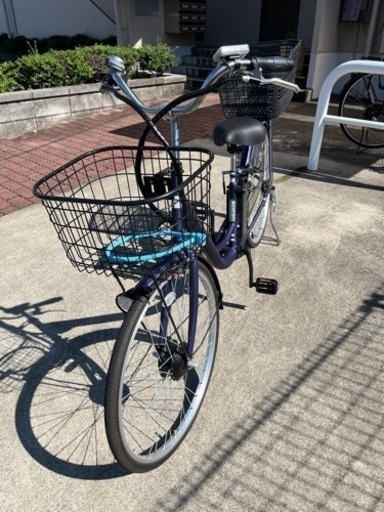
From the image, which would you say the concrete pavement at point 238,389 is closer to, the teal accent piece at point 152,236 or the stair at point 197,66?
the teal accent piece at point 152,236

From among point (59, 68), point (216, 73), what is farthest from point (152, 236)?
point (59, 68)

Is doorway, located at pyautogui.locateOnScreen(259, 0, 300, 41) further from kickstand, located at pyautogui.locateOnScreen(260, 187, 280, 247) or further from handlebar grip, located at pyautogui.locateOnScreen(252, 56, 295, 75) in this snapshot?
handlebar grip, located at pyautogui.locateOnScreen(252, 56, 295, 75)

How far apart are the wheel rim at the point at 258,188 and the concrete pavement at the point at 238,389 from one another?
16 cm

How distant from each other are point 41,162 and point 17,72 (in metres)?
2.46

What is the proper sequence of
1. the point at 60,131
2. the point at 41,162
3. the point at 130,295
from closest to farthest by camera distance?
the point at 130,295 < the point at 41,162 < the point at 60,131

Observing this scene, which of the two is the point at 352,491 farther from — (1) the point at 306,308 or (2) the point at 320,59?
(2) the point at 320,59

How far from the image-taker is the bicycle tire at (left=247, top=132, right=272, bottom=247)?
2.76m

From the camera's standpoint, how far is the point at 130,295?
1.48 metres

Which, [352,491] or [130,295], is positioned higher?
[130,295]

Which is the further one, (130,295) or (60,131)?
(60,131)

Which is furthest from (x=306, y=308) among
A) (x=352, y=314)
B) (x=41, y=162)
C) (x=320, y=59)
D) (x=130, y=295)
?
(x=320, y=59)

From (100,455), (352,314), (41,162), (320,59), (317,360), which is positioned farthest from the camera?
(320,59)

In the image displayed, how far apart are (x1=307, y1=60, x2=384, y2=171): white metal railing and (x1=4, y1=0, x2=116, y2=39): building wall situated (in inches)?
393

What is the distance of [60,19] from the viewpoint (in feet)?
44.2
